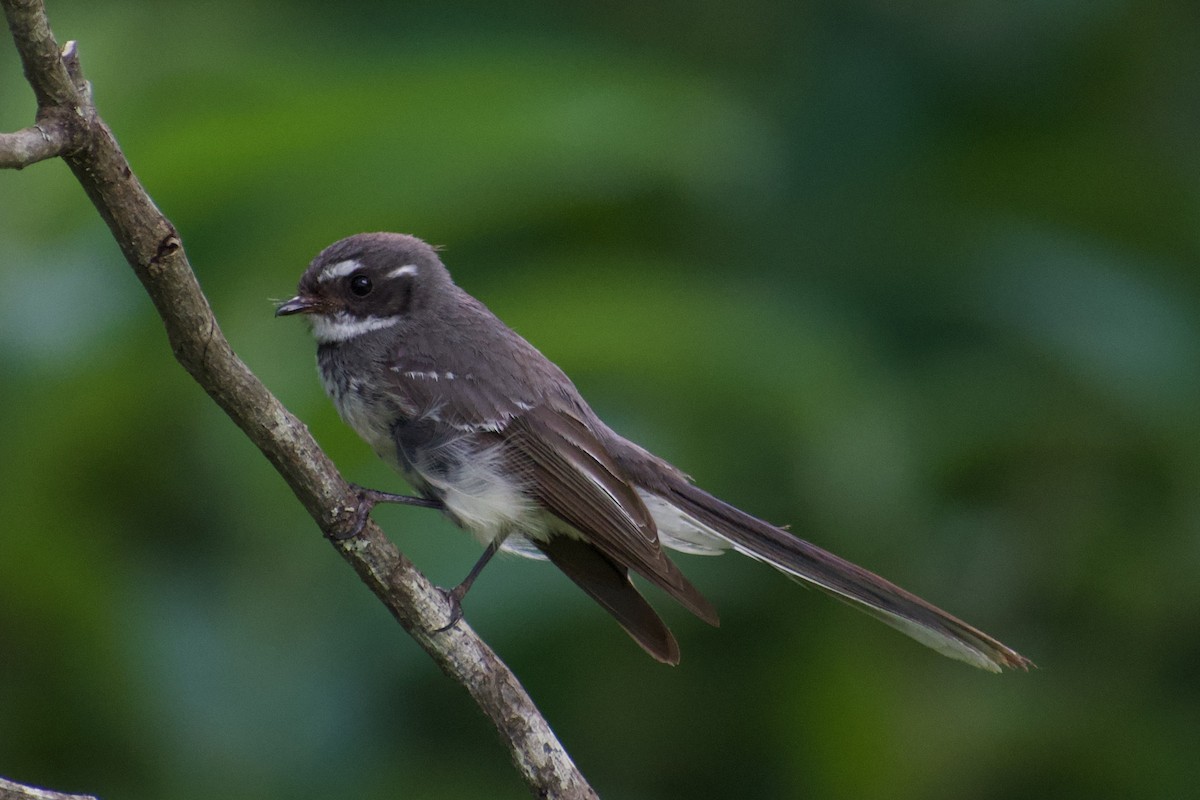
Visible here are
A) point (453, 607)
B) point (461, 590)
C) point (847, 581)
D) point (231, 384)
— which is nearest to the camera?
point (231, 384)

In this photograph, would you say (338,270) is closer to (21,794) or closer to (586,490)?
(586,490)

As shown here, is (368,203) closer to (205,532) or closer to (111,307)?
(111,307)

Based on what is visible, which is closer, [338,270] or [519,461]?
[519,461]

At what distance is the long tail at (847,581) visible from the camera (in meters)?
3.08

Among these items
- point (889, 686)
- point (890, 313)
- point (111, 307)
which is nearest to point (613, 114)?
point (890, 313)

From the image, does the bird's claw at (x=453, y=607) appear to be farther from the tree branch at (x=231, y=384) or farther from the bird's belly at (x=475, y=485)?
the bird's belly at (x=475, y=485)

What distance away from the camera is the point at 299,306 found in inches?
138

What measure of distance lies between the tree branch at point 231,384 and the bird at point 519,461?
394mm

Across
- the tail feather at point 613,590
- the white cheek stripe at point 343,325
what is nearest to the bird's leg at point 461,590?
the tail feather at point 613,590

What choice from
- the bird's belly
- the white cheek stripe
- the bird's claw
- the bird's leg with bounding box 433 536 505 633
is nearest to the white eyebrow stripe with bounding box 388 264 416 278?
the white cheek stripe

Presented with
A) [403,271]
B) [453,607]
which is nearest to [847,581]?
[453,607]

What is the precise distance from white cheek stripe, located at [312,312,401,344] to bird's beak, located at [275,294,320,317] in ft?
0.14

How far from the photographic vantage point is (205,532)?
3916mm

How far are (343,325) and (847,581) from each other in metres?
1.35
